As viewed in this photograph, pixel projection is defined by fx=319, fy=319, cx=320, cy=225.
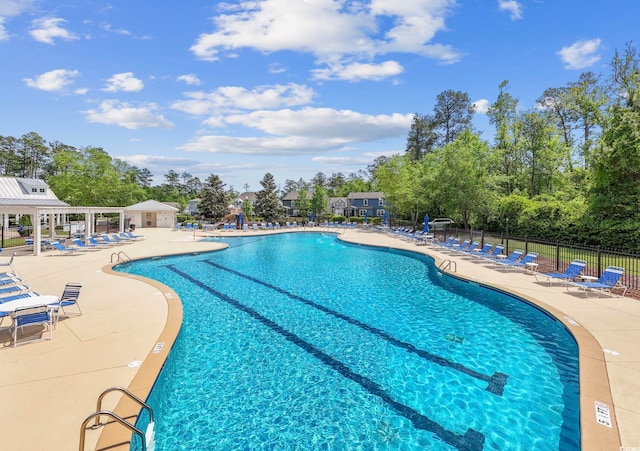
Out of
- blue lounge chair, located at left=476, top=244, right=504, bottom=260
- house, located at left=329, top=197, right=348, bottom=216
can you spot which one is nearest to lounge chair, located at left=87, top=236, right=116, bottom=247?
blue lounge chair, located at left=476, top=244, right=504, bottom=260

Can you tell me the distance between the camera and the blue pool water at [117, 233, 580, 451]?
430 centimetres

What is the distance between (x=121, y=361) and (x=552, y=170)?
3536cm

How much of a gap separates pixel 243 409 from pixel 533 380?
497cm

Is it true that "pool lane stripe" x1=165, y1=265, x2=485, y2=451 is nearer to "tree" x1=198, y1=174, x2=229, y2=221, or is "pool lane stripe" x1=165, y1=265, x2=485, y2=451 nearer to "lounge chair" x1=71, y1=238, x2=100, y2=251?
"lounge chair" x1=71, y1=238, x2=100, y2=251

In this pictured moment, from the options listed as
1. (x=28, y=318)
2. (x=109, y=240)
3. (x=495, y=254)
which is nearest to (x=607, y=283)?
(x=495, y=254)

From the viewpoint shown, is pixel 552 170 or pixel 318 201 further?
pixel 318 201

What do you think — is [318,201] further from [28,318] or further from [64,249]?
[28,318]

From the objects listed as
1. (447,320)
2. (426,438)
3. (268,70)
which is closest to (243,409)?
(426,438)

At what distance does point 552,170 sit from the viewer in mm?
29453

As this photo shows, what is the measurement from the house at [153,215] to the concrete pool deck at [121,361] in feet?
83.4

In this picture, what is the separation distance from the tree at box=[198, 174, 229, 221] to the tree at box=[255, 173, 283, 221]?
519cm

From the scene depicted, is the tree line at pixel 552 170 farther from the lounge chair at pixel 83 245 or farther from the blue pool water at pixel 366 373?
the lounge chair at pixel 83 245

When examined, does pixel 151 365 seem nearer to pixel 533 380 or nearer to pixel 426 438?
pixel 426 438

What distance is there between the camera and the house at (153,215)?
3406 cm
